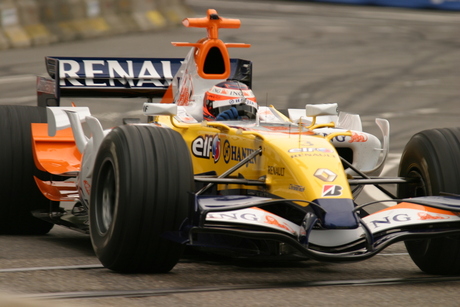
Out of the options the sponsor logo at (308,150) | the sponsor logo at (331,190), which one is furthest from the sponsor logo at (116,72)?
the sponsor logo at (331,190)

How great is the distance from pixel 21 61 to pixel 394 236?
53.6ft

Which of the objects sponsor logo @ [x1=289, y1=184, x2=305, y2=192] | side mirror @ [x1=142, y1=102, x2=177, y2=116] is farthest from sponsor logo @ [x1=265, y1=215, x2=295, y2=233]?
side mirror @ [x1=142, y1=102, x2=177, y2=116]

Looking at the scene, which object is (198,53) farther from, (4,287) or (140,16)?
(140,16)

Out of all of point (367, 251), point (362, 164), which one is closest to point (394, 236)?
point (367, 251)

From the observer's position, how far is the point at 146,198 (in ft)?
19.3

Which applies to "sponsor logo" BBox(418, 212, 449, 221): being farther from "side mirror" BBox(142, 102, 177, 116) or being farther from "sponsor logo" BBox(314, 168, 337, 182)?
"side mirror" BBox(142, 102, 177, 116)

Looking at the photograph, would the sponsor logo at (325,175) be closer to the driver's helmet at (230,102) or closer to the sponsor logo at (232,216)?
the sponsor logo at (232,216)

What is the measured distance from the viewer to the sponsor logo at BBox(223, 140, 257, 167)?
6758 millimetres

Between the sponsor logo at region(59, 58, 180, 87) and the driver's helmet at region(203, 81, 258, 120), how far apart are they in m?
1.87

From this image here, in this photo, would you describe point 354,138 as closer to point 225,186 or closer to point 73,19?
point 225,186

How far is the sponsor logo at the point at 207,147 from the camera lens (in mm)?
7145

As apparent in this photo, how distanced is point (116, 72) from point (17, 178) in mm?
1790

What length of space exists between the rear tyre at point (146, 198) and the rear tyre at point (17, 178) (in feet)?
7.27

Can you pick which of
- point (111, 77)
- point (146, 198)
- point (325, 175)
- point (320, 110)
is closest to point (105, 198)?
point (146, 198)
